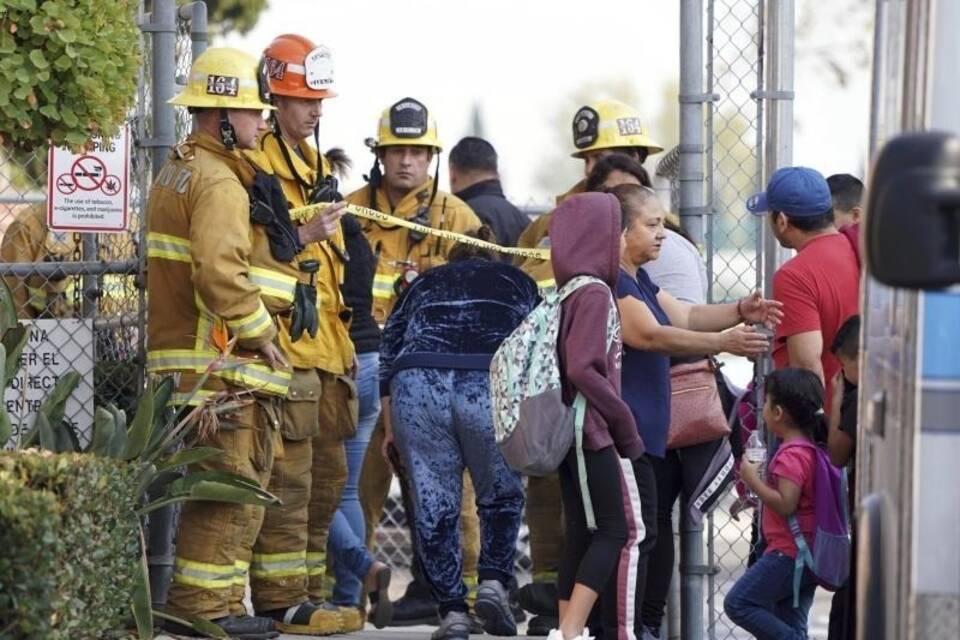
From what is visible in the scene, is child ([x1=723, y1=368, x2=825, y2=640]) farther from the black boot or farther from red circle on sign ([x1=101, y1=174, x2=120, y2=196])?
red circle on sign ([x1=101, y1=174, x2=120, y2=196])

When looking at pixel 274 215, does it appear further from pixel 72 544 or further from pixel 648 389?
pixel 72 544

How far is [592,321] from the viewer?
7.29 metres

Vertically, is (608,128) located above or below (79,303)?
above

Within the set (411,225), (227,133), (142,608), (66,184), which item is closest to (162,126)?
(66,184)

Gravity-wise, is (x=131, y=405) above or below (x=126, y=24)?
below

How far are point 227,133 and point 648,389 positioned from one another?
1963 millimetres

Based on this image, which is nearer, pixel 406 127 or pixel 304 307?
pixel 304 307

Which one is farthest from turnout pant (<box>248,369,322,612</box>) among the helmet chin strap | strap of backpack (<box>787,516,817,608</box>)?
strap of backpack (<box>787,516,817,608</box>)

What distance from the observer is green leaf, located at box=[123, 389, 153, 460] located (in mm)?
7539

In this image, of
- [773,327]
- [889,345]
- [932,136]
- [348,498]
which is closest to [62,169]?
[348,498]

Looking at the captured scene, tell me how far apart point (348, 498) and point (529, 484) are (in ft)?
2.75

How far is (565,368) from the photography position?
7355mm

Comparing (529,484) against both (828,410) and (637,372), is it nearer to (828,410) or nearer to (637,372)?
(637,372)

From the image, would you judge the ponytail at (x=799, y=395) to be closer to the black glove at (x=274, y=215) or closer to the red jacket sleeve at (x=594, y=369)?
the red jacket sleeve at (x=594, y=369)
